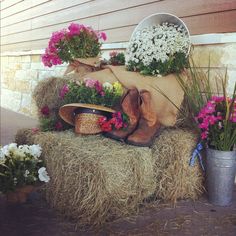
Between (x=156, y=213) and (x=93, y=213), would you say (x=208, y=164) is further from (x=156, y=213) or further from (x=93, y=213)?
(x=93, y=213)

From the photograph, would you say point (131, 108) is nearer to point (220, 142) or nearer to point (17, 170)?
point (220, 142)

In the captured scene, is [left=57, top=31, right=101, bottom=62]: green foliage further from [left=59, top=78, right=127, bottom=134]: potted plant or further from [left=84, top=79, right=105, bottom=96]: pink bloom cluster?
[left=84, top=79, right=105, bottom=96]: pink bloom cluster

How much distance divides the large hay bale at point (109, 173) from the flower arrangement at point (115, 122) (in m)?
0.09

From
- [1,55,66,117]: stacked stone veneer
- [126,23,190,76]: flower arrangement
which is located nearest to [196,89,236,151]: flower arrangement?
[126,23,190,76]: flower arrangement

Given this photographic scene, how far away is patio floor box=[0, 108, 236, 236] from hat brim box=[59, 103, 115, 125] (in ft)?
2.09

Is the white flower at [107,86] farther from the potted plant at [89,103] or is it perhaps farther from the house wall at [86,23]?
the house wall at [86,23]

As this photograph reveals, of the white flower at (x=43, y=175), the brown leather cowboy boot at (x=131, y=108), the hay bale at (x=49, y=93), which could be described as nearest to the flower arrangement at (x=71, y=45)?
the hay bale at (x=49, y=93)

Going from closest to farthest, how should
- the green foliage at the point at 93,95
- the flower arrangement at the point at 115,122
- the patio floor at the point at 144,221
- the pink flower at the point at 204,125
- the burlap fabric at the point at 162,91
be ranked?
the patio floor at the point at 144,221 < the pink flower at the point at 204,125 < the flower arrangement at the point at 115,122 < the green foliage at the point at 93,95 < the burlap fabric at the point at 162,91

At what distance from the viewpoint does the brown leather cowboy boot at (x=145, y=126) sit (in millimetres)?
2668

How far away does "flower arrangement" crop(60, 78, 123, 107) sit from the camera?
2877mm

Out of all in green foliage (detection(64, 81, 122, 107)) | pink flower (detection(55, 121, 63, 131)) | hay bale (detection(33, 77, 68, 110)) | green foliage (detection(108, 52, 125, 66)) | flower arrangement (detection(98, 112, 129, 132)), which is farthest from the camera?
green foliage (detection(108, 52, 125, 66))

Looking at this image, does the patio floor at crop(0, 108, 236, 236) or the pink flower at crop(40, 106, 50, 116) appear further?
the pink flower at crop(40, 106, 50, 116)

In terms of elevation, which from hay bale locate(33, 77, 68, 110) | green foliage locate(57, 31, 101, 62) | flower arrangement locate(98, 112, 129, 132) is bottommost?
flower arrangement locate(98, 112, 129, 132)

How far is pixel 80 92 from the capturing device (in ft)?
9.49
